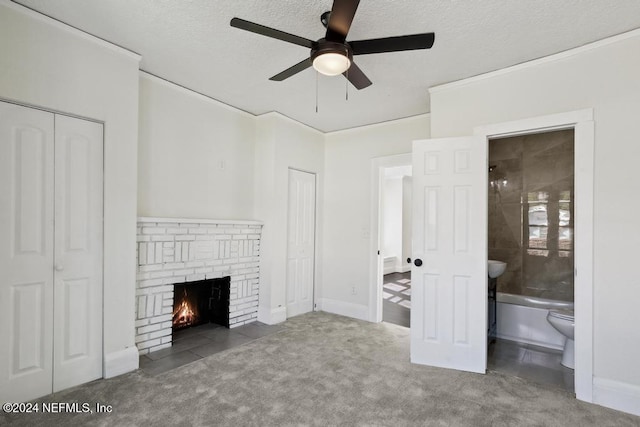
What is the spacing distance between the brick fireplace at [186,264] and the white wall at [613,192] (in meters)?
3.38

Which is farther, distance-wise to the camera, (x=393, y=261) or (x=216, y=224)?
(x=393, y=261)

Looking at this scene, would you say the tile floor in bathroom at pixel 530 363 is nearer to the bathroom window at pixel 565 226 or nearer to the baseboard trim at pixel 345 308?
the bathroom window at pixel 565 226

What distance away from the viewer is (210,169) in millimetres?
3840

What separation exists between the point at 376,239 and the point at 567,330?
2.23m

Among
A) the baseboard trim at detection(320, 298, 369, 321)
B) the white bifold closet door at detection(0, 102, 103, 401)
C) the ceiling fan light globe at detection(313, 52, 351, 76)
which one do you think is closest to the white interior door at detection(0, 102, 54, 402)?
the white bifold closet door at detection(0, 102, 103, 401)

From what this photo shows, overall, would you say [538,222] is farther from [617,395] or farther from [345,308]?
[345,308]

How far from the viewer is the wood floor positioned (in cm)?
450

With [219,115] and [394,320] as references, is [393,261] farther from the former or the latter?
[219,115]

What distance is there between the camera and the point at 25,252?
7.43 ft

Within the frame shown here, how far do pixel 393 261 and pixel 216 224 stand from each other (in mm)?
5726

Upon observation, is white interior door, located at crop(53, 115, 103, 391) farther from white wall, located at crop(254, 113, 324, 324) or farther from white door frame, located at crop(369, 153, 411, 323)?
white door frame, located at crop(369, 153, 411, 323)

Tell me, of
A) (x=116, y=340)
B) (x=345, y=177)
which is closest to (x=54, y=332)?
(x=116, y=340)

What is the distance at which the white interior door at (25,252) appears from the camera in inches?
85.7

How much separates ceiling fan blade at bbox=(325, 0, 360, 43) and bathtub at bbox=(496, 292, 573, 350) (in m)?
3.55
